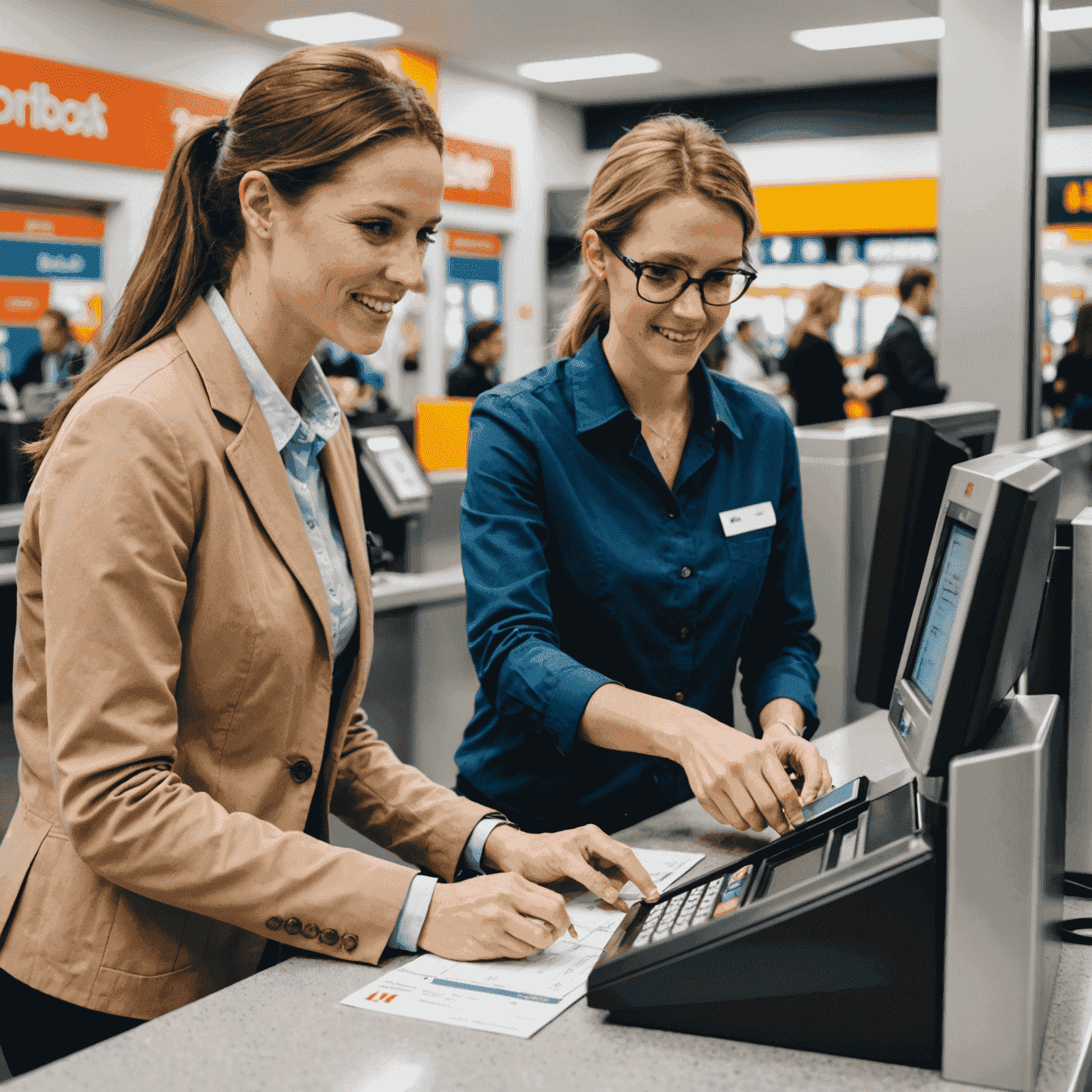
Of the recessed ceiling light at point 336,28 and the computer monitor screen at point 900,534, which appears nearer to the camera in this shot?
the computer monitor screen at point 900,534

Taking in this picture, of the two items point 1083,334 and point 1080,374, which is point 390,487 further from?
point 1083,334

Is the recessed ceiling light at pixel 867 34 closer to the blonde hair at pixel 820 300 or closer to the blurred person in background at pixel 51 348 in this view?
the blonde hair at pixel 820 300

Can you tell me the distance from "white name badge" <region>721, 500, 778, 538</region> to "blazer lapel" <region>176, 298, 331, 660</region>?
606 mm

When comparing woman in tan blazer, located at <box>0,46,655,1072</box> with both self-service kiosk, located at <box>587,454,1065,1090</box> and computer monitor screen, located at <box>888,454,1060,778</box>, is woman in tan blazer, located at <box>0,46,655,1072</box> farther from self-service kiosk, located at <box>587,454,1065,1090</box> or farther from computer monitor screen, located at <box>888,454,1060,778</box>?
computer monitor screen, located at <box>888,454,1060,778</box>

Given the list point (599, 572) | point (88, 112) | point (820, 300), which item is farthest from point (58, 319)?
point (599, 572)

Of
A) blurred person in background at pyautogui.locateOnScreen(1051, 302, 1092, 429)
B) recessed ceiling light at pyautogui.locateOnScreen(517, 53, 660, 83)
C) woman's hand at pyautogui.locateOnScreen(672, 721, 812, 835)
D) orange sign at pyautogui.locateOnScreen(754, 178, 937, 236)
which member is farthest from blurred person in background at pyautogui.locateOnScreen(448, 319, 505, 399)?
woman's hand at pyautogui.locateOnScreen(672, 721, 812, 835)

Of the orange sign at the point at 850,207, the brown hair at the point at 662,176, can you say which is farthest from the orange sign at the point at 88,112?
the brown hair at the point at 662,176

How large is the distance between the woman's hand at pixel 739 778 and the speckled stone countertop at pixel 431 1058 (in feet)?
0.93

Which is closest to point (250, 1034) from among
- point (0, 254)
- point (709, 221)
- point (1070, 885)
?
point (1070, 885)

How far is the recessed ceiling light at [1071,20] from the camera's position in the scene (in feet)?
22.6

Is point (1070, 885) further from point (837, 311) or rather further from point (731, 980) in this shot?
point (837, 311)

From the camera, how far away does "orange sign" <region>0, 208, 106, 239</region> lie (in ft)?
26.7

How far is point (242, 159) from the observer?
1.25m

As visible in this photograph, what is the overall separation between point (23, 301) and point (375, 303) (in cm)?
806
